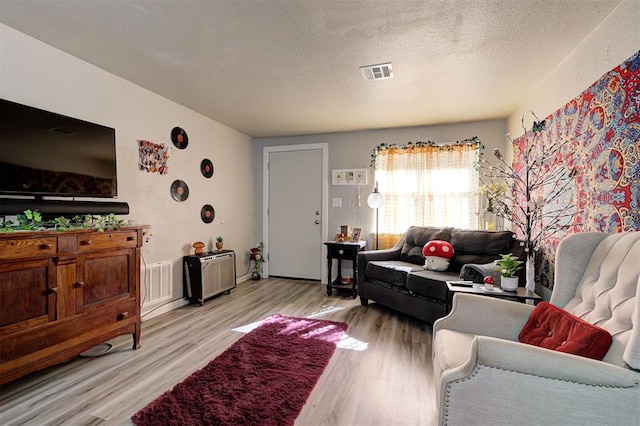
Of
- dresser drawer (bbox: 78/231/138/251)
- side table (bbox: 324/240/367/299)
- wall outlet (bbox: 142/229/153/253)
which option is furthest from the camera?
side table (bbox: 324/240/367/299)

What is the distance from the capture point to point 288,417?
1.54m

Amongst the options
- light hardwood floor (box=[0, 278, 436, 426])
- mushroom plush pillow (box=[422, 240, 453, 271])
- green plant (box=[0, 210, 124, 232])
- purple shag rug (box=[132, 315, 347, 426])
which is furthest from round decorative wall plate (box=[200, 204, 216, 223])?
mushroom plush pillow (box=[422, 240, 453, 271])

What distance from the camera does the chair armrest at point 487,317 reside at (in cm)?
157

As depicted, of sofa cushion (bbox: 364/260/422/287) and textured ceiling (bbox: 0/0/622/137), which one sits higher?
textured ceiling (bbox: 0/0/622/137)

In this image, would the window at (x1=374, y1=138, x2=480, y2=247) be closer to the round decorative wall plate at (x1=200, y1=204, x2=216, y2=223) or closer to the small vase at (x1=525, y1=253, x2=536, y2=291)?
the small vase at (x1=525, y1=253, x2=536, y2=291)

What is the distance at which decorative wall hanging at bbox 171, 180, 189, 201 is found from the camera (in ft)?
10.7

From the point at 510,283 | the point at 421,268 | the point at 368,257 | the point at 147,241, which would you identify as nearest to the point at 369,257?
the point at 368,257

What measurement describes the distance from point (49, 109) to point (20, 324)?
153 centimetres

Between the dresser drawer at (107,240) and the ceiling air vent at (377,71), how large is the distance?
2302 millimetres

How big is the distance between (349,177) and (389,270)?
5.65 feet

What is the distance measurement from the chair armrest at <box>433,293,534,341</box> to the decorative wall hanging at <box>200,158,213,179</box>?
10.5 ft

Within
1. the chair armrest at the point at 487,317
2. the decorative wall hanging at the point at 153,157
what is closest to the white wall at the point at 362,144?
the decorative wall hanging at the point at 153,157

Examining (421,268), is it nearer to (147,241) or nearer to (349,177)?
(349,177)

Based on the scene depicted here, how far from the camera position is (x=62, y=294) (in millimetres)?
1859
